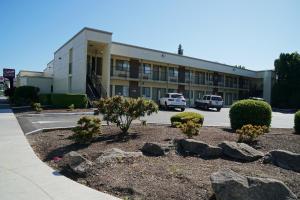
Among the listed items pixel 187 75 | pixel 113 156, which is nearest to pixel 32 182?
pixel 113 156

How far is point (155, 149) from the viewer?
8.97m

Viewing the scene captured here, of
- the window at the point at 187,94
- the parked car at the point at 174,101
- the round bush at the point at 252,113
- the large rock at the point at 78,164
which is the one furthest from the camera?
the window at the point at 187,94

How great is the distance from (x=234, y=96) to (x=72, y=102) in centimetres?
3460

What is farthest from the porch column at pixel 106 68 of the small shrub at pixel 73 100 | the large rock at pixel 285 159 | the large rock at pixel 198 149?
the large rock at pixel 285 159

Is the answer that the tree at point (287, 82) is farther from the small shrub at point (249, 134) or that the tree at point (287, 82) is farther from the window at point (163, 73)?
the small shrub at point (249, 134)

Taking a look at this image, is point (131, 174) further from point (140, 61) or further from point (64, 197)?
point (140, 61)

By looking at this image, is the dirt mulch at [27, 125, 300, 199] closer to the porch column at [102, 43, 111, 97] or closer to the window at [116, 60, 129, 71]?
the porch column at [102, 43, 111, 97]

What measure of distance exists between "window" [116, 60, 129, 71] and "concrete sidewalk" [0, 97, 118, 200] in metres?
28.4

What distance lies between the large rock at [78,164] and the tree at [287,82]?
A: 46.0 metres

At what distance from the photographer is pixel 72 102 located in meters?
27.9

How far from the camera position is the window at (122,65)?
37.7 metres

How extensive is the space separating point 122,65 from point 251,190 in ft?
110

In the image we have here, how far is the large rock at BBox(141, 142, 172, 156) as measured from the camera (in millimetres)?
8891

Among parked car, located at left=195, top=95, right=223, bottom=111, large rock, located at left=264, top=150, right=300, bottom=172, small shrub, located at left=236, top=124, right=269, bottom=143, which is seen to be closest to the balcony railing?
parked car, located at left=195, top=95, right=223, bottom=111
